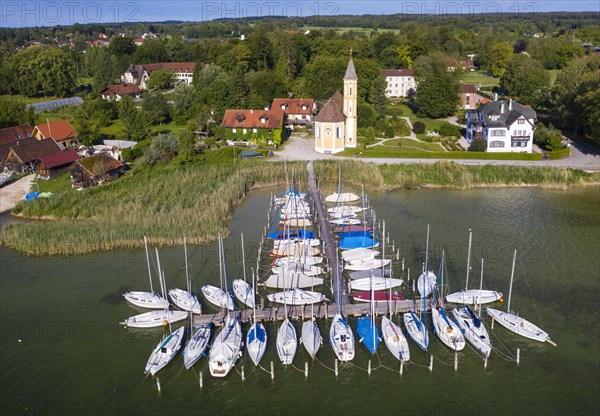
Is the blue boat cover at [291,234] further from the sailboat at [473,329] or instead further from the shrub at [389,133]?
the shrub at [389,133]

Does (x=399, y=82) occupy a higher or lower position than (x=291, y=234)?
higher

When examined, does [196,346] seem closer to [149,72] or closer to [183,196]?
[183,196]

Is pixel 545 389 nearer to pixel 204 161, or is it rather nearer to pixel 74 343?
pixel 74 343

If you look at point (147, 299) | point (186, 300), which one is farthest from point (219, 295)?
point (147, 299)

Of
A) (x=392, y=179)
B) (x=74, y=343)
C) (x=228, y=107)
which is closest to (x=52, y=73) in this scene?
(x=228, y=107)

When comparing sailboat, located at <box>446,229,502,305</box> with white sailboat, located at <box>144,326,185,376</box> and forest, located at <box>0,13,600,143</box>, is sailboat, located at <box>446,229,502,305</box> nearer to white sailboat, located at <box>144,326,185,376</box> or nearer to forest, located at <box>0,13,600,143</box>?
white sailboat, located at <box>144,326,185,376</box>

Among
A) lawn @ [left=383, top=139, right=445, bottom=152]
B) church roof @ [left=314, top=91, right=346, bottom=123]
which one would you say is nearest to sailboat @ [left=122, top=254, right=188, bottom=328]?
church roof @ [left=314, top=91, right=346, bottom=123]
